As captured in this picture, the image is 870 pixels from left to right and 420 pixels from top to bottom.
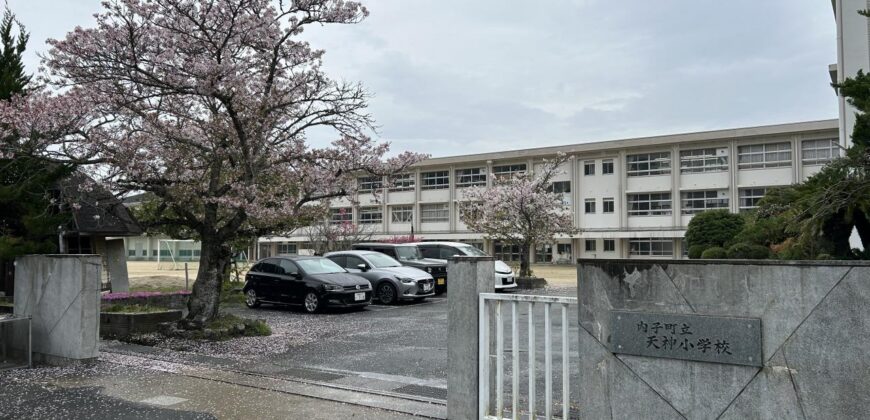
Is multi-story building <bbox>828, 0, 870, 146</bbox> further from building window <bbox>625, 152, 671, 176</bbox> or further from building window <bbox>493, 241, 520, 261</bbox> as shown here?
building window <bbox>493, 241, 520, 261</bbox>

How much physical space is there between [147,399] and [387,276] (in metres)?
10.7

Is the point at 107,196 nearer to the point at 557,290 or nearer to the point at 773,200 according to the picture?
the point at 773,200

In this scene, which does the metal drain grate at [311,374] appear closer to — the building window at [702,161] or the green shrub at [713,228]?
the green shrub at [713,228]

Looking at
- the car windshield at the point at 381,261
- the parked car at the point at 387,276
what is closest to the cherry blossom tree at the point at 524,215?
the car windshield at the point at 381,261

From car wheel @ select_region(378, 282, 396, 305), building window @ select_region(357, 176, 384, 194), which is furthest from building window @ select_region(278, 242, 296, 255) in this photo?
building window @ select_region(357, 176, 384, 194)

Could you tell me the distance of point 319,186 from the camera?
1132cm

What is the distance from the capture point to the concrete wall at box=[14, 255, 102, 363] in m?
8.30

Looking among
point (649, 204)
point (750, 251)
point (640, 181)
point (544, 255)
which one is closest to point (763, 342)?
point (750, 251)

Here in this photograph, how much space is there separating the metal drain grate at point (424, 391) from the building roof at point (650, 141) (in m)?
33.5

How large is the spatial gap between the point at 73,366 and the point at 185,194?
343 cm

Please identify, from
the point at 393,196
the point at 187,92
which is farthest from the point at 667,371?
the point at 393,196

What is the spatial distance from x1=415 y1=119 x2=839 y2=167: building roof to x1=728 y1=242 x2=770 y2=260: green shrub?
95.5ft

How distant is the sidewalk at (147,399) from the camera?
19.3 ft

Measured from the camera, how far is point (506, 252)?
180ft
